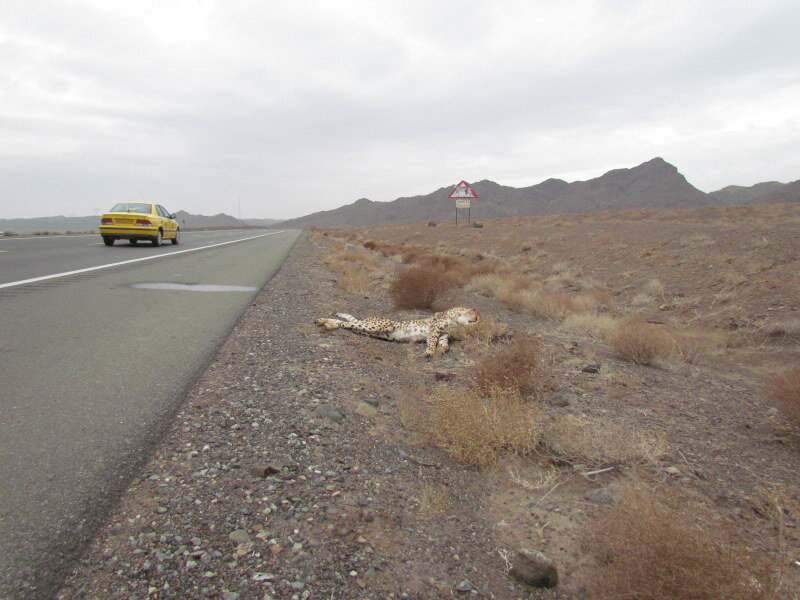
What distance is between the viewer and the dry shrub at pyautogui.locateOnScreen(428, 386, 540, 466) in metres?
3.29

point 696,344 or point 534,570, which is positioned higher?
point 534,570

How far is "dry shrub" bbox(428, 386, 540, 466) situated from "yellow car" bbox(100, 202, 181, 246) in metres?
17.9

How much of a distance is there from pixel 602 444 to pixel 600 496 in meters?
0.65

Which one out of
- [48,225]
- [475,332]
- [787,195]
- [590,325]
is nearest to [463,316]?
[475,332]

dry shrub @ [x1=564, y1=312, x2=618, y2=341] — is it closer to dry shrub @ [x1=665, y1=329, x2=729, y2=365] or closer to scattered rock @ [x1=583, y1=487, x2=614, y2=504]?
dry shrub @ [x1=665, y1=329, x2=729, y2=365]

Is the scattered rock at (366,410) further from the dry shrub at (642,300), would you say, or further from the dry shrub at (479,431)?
the dry shrub at (642,300)

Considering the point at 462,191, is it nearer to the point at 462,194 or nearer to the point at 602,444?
the point at 462,194

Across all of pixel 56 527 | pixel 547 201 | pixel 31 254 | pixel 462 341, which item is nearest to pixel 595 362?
pixel 462 341

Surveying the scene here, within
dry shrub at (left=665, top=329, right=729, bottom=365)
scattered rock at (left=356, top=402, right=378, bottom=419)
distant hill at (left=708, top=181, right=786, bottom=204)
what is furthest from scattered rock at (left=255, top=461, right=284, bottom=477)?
distant hill at (left=708, top=181, right=786, bottom=204)

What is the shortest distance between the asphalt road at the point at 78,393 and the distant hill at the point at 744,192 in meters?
129

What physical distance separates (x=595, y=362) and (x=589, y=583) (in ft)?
14.9

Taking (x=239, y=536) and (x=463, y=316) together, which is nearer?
(x=239, y=536)

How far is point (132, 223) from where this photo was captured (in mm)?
17984

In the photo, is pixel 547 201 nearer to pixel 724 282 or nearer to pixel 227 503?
pixel 724 282
